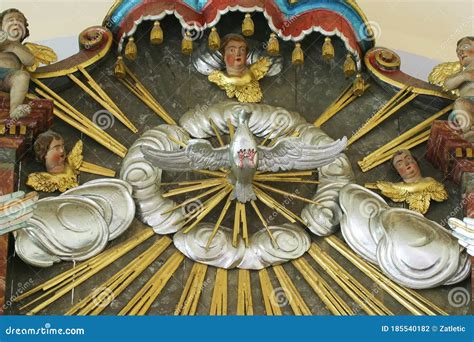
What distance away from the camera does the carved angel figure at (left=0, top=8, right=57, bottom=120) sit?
27.0 ft

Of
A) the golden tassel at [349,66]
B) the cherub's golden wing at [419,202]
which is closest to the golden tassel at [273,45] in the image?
the golden tassel at [349,66]

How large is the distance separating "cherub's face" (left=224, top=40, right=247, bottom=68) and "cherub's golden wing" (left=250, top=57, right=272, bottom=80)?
0.33ft

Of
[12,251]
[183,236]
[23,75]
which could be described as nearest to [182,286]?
[183,236]

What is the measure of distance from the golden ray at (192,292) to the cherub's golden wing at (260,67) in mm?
1262

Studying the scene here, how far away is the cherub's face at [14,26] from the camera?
8.46 metres

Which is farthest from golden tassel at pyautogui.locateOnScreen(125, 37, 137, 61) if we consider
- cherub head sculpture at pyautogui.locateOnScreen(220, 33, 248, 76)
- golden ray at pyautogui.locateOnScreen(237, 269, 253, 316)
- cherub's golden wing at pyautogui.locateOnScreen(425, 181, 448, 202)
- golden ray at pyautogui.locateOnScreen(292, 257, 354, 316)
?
cherub's golden wing at pyautogui.locateOnScreen(425, 181, 448, 202)

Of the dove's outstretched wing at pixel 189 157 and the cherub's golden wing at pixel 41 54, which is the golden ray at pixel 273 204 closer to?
the dove's outstretched wing at pixel 189 157

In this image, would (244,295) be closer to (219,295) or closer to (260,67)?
(219,295)

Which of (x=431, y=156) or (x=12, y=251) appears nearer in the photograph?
(x=12, y=251)

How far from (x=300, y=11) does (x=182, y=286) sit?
1.76 metres

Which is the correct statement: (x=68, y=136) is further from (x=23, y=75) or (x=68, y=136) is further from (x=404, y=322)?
(x=404, y=322)

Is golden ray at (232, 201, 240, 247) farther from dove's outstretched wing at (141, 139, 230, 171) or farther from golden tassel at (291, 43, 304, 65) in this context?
golden tassel at (291, 43, 304, 65)

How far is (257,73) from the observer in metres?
8.74

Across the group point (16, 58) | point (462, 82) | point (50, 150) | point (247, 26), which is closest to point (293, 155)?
point (247, 26)
